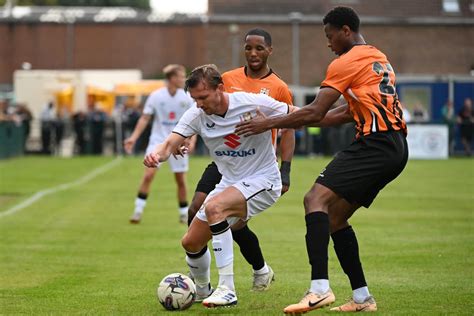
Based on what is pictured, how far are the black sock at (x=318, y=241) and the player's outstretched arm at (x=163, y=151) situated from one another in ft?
4.36

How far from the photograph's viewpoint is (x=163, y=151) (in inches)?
358

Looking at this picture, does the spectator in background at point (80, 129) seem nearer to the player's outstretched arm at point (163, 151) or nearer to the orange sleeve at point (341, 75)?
the player's outstretched arm at point (163, 151)

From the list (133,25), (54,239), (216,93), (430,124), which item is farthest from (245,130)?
(133,25)

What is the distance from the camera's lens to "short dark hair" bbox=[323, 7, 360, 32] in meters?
8.56

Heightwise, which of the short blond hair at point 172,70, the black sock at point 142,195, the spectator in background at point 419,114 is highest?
the short blond hair at point 172,70

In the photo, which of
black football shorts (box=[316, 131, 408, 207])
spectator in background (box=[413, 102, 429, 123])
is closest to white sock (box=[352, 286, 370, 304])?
black football shorts (box=[316, 131, 408, 207])

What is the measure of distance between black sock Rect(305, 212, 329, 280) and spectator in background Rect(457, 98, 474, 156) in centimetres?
3306

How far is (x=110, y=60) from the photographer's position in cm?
6612

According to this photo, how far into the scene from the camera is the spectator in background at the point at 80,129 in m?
42.4

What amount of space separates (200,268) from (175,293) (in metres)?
0.58

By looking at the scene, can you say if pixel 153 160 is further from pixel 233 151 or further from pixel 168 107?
pixel 168 107

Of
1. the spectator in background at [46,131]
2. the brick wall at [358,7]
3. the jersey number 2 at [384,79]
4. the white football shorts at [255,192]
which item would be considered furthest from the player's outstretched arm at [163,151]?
the brick wall at [358,7]

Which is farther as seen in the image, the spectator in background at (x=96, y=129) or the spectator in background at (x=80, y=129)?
the spectator in background at (x=96, y=129)

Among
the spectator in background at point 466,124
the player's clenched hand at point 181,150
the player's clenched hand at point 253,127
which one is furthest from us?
the spectator in background at point 466,124
